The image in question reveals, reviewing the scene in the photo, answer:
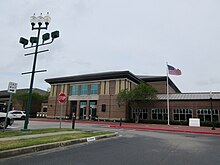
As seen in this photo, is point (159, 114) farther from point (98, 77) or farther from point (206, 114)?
point (98, 77)

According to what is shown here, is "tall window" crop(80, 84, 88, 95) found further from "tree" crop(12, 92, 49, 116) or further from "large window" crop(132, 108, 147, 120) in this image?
"tree" crop(12, 92, 49, 116)

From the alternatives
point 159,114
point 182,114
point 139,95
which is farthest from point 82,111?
point 182,114

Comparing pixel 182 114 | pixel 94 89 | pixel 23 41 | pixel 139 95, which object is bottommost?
pixel 182 114

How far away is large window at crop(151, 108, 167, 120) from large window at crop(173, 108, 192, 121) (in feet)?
5.43

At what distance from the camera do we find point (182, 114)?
34.8 m

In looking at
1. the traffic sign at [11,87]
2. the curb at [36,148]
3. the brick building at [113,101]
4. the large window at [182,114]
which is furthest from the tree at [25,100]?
the curb at [36,148]

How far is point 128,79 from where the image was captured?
136 ft

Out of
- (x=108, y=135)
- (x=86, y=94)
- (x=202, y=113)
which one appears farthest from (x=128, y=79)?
(x=108, y=135)

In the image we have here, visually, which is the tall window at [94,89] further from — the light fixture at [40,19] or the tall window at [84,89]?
the light fixture at [40,19]

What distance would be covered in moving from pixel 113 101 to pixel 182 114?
41.4 feet

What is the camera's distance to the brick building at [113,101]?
111ft

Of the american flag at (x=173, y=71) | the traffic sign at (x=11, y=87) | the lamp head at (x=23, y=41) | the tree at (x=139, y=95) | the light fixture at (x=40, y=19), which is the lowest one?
the traffic sign at (x=11, y=87)

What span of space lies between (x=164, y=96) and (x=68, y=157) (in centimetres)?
3359

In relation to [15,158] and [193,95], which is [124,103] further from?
[15,158]
